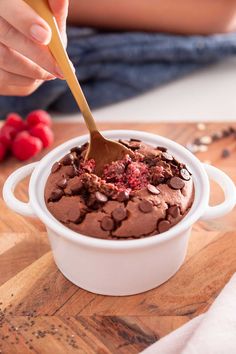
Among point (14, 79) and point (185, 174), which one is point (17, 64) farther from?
point (185, 174)

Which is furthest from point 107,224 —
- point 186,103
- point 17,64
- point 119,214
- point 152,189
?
point 186,103

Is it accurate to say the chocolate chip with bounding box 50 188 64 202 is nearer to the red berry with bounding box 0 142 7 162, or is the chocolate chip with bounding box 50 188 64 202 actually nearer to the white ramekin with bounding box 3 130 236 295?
the white ramekin with bounding box 3 130 236 295

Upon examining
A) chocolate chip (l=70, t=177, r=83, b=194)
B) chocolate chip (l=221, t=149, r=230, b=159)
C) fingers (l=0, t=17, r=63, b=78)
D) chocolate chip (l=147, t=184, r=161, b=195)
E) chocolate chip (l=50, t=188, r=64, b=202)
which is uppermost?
fingers (l=0, t=17, r=63, b=78)

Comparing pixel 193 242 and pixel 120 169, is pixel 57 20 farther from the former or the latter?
pixel 193 242

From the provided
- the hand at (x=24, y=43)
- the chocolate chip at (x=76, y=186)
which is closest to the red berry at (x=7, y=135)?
the hand at (x=24, y=43)

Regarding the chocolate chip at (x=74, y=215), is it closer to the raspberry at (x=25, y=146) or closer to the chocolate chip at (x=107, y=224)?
the chocolate chip at (x=107, y=224)

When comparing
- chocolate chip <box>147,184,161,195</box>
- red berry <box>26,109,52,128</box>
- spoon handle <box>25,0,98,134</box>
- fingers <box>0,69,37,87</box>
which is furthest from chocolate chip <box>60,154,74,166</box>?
red berry <box>26,109,52,128</box>
